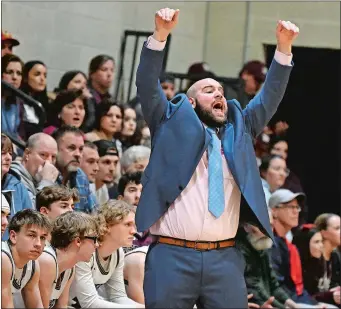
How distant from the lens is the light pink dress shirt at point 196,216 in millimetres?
4203

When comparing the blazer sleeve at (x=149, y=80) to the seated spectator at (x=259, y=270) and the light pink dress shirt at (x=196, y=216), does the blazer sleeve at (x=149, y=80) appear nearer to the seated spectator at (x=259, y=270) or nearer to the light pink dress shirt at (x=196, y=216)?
the light pink dress shirt at (x=196, y=216)

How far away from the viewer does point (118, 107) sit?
7.64 m

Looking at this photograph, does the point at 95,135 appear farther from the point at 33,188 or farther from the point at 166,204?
the point at 166,204

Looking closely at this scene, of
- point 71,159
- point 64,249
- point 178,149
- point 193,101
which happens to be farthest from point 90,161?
point 178,149

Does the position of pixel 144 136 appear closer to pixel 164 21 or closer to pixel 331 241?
pixel 331 241

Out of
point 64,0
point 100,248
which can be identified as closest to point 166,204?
point 100,248

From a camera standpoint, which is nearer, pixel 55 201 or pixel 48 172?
pixel 55 201

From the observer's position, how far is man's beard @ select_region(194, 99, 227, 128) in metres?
Result: 4.36

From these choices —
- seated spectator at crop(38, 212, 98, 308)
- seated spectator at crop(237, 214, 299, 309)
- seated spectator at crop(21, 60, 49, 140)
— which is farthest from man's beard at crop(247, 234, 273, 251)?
seated spectator at crop(21, 60, 49, 140)

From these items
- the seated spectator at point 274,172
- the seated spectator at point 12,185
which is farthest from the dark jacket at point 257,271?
the seated spectator at point 12,185

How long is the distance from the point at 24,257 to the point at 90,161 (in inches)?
71.4

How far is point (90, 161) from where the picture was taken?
671 cm

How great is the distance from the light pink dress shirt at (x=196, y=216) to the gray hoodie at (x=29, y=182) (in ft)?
5.62

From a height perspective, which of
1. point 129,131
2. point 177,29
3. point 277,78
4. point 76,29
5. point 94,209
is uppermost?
point 177,29
